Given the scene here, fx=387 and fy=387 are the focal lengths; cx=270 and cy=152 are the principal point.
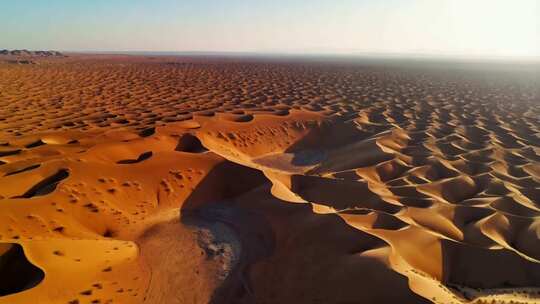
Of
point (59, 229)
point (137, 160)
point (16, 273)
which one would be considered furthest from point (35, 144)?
point (16, 273)

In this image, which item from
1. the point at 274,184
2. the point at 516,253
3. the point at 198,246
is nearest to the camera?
the point at 516,253

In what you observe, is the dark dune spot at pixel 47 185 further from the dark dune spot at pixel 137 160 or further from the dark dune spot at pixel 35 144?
the dark dune spot at pixel 35 144

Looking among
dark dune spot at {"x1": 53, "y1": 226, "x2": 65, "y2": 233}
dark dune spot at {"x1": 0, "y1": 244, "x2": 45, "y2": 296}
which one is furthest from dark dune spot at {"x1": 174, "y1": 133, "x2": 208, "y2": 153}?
dark dune spot at {"x1": 0, "y1": 244, "x2": 45, "y2": 296}

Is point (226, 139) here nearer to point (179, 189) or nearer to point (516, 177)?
point (179, 189)

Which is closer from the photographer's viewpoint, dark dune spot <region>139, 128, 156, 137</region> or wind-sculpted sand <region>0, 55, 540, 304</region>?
wind-sculpted sand <region>0, 55, 540, 304</region>

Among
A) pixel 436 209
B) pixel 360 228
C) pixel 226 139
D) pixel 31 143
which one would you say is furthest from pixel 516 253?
pixel 31 143

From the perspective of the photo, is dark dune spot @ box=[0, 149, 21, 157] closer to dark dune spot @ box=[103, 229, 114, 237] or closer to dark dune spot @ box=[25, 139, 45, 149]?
dark dune spot @ box=[25, 139, 45, 149]
